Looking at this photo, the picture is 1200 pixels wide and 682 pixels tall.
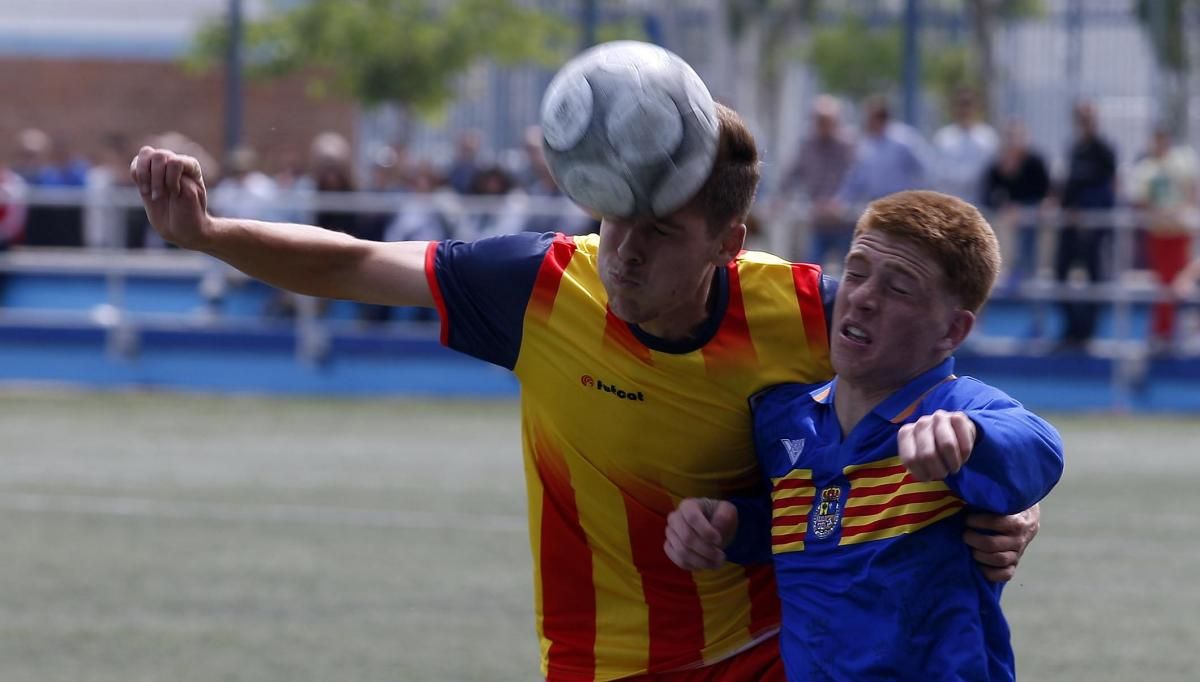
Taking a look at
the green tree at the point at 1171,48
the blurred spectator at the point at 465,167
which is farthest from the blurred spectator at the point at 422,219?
the green tree at the point at 1171,48

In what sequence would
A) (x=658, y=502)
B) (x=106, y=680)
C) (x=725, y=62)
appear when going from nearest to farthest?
(x=658, y=502)
(x=106, y=680)
(x=725, y=62)

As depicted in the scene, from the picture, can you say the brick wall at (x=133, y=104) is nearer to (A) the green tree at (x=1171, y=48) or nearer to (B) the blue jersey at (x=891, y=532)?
(A) the green tree at (x=1171, y=48)

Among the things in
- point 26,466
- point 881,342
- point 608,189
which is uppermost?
point 608,189

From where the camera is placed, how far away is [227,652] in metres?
6.85

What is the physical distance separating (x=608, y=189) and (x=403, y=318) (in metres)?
13.3

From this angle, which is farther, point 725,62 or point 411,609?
point 725,62

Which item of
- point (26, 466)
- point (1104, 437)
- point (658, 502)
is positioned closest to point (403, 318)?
point (26, 466)

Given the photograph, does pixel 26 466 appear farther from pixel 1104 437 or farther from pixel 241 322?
pixel 1104 437

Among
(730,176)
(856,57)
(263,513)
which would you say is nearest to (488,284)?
(730,176)

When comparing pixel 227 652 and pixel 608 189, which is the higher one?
pixel 608 189

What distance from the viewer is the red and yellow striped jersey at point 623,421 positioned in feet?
11.4

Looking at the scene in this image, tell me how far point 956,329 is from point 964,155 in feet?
40.9

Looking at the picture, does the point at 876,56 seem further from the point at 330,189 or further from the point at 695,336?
the point at 695,336

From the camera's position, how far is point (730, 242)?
132 inches
